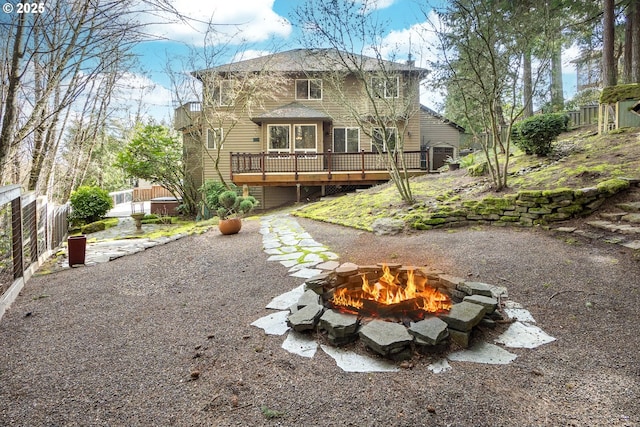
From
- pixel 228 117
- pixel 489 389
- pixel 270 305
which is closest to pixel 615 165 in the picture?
pixel 489 389

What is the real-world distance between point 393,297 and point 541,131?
745cm

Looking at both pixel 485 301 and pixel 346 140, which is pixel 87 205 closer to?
pixel 346 140

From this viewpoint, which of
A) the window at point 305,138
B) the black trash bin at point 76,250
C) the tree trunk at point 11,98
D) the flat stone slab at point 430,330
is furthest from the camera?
the window at point 305,138

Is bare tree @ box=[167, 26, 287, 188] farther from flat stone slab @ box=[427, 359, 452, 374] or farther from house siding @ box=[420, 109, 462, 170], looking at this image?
flat stone slab @ box=[427, 359, 452, 374]

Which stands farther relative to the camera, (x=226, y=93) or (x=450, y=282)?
(x=226, y=93)

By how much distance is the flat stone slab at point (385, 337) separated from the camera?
212cm

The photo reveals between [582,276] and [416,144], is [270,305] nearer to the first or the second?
[582,276]

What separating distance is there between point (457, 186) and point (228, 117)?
959 centimetres

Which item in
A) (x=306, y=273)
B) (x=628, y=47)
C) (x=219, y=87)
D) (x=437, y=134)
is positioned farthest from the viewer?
(x=437, y=134)

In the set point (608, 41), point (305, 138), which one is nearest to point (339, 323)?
point (608, 41)

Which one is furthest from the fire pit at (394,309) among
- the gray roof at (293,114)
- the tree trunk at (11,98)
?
the gray roof at (293,114)

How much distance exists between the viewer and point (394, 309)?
262 cm

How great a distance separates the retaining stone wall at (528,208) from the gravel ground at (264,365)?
1.42m

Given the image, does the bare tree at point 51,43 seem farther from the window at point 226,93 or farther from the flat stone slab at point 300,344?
the window at point 226,93
